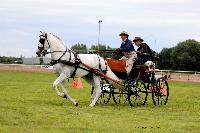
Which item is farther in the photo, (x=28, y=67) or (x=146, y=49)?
(x=28, y=67)

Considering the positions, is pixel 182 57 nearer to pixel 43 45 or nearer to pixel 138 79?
pixel 138 79

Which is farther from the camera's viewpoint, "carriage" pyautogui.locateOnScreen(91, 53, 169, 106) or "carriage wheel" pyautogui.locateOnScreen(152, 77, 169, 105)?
"carriage wheel" pyautogui.locateOnScreen(152, 77, 169, 105)

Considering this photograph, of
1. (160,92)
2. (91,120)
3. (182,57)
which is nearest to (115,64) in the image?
(160,92)

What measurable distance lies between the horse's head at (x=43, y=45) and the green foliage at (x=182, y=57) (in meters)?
84.6

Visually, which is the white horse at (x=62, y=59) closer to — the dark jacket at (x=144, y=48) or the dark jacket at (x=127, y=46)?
the dark jacket at (x=127, y=46)

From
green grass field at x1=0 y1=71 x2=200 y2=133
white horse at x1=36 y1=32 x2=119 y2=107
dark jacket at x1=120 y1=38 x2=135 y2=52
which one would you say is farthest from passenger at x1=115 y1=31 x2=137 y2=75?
green grass field at x1=0 y1=71 x2=200 y2=133

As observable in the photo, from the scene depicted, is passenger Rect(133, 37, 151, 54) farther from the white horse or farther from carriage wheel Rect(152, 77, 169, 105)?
the white horse

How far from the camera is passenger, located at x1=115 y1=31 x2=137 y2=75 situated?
19219 mm

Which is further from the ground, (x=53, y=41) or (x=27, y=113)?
(x=53, y=41)

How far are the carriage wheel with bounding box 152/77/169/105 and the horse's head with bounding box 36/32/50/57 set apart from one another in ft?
14.3

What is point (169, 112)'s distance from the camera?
17.5 metres

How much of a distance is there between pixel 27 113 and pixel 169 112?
16.1ft

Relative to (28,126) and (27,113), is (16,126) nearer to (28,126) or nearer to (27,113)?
(28,126)

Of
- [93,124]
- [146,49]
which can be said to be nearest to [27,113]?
[93,124]
